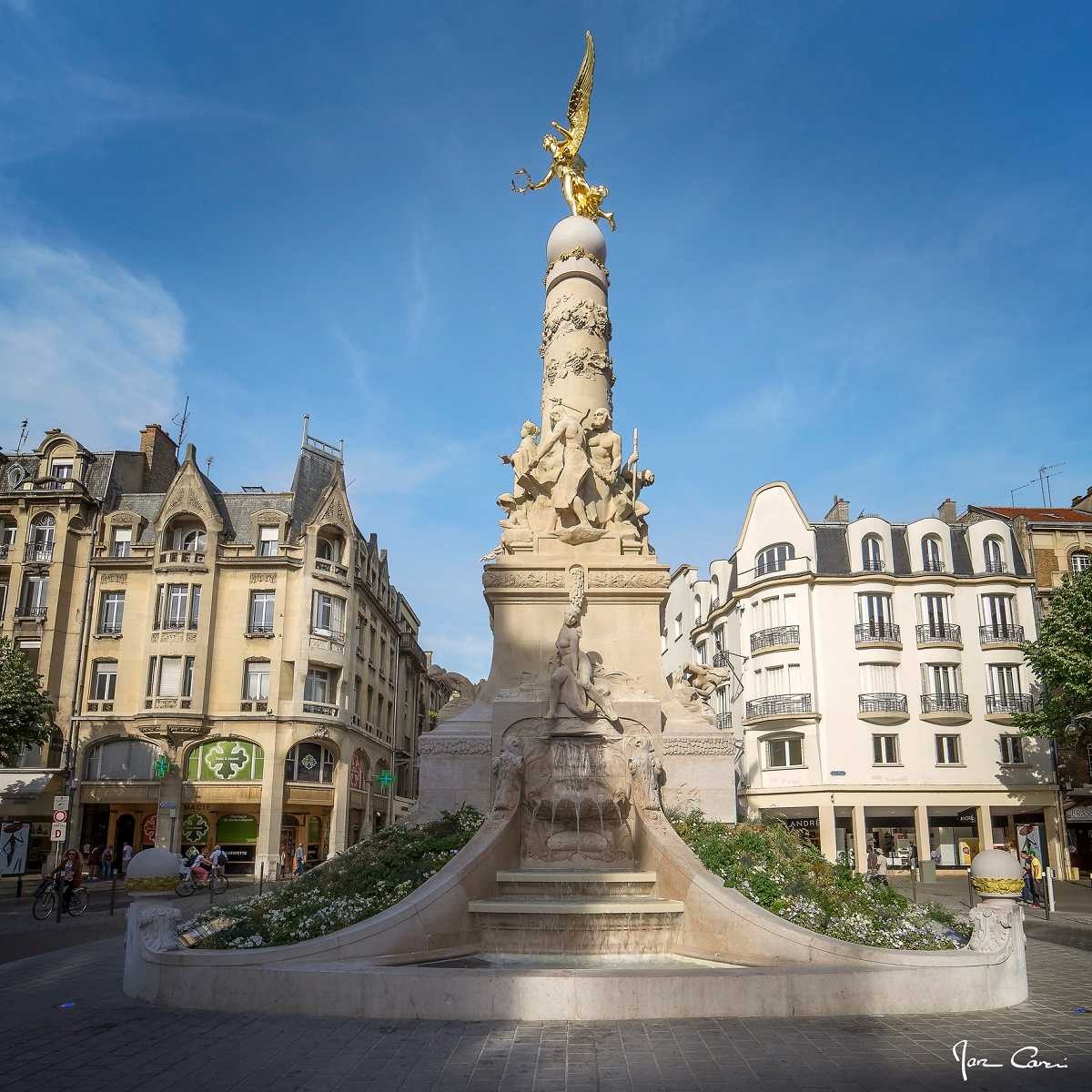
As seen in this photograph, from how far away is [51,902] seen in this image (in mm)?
25141

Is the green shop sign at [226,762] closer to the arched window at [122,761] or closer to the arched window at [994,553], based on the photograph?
the arched window at [122,761]

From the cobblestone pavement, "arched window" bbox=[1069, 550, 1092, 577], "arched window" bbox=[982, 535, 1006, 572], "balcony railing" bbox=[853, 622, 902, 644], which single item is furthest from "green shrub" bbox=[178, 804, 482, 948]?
"arched window" bbox=[1069, 550, 1092, 577]

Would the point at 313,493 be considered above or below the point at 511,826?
above

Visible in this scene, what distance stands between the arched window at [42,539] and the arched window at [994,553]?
46.0 m

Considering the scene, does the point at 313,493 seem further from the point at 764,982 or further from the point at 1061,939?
the point at 764,982

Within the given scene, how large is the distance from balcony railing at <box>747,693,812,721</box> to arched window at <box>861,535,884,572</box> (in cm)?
Answer: 747

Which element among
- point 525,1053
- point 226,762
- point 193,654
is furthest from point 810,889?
point 193,654

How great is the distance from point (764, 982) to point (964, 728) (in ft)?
130

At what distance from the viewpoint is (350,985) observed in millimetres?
9555

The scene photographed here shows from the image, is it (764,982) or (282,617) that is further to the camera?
(282,617)

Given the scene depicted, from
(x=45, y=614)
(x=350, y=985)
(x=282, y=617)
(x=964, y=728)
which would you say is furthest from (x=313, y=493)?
(x=350, y=985)

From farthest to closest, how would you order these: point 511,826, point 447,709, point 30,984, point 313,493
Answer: point 313,493
point 447,709
point 511,826
point 30,984

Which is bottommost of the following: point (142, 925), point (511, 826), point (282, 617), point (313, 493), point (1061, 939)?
point (1061, 939)

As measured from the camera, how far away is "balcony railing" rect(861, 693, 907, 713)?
44562 millimetres
